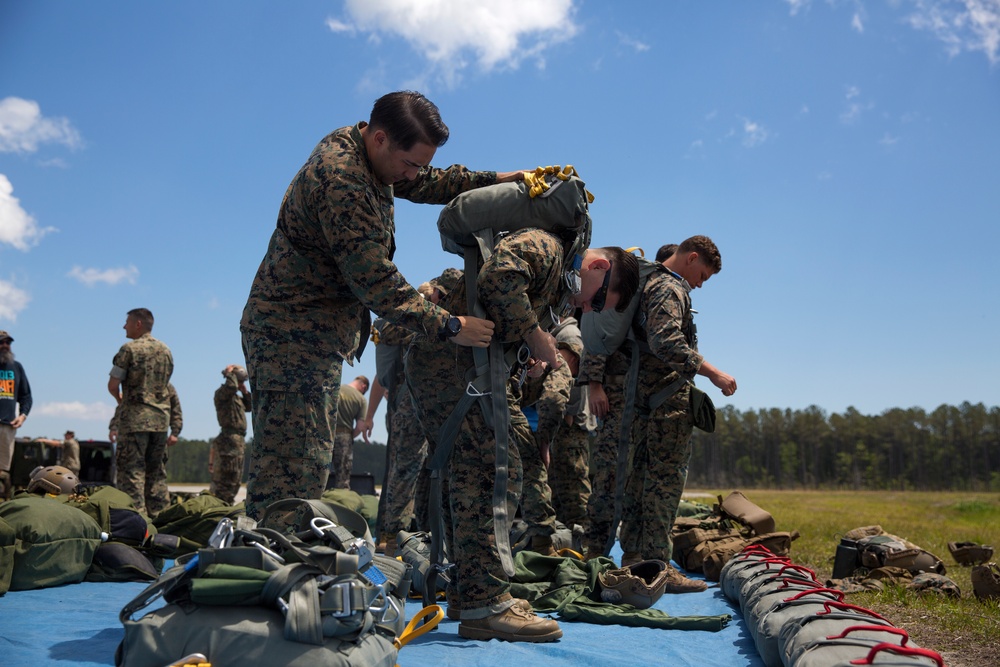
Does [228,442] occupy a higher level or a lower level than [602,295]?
lower

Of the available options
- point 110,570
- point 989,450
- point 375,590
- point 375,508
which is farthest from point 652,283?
point 989,450

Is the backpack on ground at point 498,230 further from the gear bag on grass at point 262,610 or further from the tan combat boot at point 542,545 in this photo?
the tan combat boot at point 542,545

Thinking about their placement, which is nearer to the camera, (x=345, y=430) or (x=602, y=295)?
(x=602, y=295)

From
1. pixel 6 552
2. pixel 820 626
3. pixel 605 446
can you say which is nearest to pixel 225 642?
pixel 820 626

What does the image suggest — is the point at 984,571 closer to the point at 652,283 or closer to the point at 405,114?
the point at 652,283

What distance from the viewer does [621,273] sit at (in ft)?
13.4

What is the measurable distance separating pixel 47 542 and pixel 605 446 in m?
4.21

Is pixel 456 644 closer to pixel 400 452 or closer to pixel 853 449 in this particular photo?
pixel 400 452

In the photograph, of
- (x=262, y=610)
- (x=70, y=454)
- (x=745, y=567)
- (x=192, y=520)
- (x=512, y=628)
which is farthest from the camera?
(x=70, y=454)

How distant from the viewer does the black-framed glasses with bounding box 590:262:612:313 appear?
4.07 metres

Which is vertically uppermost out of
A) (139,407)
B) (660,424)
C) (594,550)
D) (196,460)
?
(139,407)

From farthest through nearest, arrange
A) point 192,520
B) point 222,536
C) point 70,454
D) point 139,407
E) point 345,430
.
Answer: point 70,454
point 345,430
point 139,407
point 192,520
point 222,536

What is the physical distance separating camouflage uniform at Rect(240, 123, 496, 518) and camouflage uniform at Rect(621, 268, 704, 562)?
86.2 inches

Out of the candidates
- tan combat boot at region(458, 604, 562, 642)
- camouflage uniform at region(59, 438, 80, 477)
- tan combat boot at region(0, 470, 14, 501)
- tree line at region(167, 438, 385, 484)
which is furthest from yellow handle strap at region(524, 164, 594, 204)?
tree line at region(167, 438, 385, 484)
